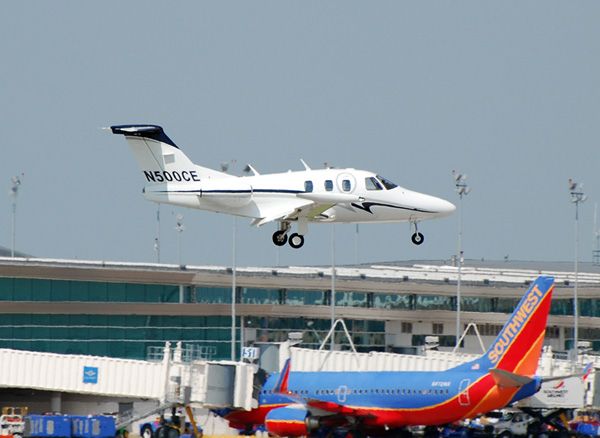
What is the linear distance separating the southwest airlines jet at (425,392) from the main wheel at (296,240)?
13027mm

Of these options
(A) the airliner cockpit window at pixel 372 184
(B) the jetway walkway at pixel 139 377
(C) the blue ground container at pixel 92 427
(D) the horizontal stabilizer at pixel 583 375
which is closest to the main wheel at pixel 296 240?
(A) the airliner cockpit window at pixel 372 184

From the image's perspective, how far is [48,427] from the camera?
295 ft

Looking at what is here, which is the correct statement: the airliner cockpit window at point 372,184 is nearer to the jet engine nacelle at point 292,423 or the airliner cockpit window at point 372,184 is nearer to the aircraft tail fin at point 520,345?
the aircraft tail fin at point 520,345

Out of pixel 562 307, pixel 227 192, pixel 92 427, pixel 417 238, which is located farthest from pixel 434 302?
pixel 227 192

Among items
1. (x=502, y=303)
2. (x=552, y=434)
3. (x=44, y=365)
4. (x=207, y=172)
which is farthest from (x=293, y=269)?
(x=207, y=172)

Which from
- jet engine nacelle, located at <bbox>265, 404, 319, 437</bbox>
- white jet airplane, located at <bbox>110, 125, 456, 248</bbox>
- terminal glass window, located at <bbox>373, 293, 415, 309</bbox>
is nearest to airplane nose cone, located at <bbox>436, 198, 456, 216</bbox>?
white jet airplane, located at <bbox>110, 125, 456, 248</bbox>

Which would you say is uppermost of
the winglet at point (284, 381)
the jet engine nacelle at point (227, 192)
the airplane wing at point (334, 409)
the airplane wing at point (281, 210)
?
the jet engine nacelle at point (227, 192)

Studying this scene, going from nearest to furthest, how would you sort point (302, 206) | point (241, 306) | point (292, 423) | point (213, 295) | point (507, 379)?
point (302, 206)
point (507, 379)
point (292, 423)
point (241, 306)
point (213, 295)

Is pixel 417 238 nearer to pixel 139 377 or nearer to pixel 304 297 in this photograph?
pixel 139 377

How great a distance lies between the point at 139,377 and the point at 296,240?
2583cm

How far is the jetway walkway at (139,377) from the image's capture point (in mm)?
90562

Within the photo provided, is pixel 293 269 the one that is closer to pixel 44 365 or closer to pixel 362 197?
pixel 44 365

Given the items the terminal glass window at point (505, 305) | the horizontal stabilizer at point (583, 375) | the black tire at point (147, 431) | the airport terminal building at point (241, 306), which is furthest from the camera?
the terminal glass window at point (505, 305)

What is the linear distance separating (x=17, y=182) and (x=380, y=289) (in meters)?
39.6
